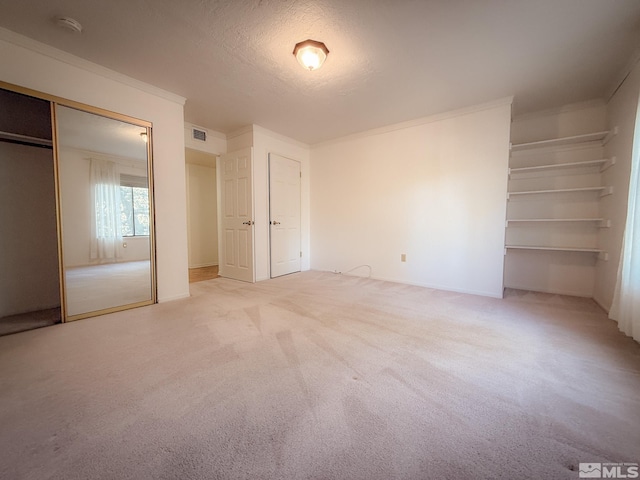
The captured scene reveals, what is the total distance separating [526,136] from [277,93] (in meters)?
3.68

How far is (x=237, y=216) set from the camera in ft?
13.9

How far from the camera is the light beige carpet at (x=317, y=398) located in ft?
3.26

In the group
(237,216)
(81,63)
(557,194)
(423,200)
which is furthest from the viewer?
(237,216)

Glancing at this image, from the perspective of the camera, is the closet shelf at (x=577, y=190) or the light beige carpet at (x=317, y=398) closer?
the light beige carpet at (x=317, y=398)

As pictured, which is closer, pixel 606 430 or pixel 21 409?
pixel 606 430

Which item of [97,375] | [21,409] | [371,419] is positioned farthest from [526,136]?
[21,409]

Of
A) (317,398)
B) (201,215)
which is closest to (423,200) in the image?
(317,398)

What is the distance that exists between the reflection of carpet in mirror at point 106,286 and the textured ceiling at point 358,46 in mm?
2135

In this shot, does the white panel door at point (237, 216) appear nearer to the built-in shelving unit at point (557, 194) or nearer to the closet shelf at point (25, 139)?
the closet shelf at point (25, 139)

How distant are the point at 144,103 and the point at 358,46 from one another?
8.20ft

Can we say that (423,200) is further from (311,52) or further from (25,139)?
(25,139)

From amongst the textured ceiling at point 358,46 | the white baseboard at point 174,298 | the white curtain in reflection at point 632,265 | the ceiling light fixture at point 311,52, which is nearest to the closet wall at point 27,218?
the textured ceiling at point 358,46

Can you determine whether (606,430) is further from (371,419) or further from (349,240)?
(349,240)

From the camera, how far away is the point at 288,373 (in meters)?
1.58
